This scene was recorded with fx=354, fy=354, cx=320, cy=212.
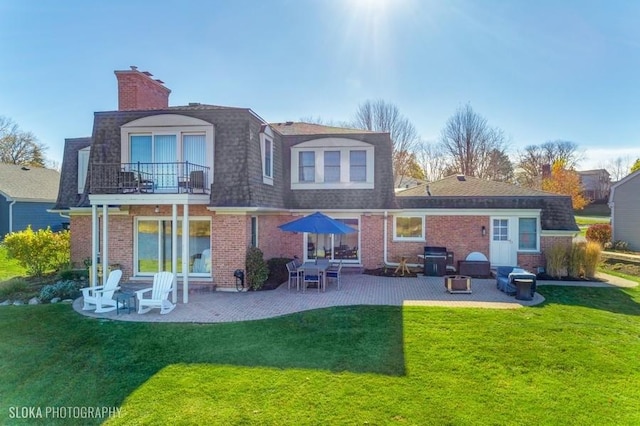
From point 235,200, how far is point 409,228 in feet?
27.5

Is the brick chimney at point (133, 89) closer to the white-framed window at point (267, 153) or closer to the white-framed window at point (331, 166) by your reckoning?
the white-framed window at point (267, 153)

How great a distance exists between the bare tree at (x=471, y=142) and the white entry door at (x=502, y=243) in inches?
1001

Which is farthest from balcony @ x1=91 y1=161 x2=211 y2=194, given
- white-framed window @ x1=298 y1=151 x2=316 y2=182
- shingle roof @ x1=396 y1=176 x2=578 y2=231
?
shingle roof @ x1=396 y1=176 x2=578 y2=231

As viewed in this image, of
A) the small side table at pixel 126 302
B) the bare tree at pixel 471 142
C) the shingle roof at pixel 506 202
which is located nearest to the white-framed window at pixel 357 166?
the shingle roof at pixel 506 202

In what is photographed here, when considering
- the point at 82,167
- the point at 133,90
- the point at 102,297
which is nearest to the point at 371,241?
the point at 102,297

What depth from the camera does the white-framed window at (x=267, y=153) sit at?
13586 mm

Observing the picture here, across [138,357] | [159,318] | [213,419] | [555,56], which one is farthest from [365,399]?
[555,56]

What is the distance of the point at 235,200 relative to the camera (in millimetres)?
11805

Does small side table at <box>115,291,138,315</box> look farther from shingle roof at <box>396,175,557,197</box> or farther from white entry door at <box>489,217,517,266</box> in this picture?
white entry door at <box>489,217,517,266</box>

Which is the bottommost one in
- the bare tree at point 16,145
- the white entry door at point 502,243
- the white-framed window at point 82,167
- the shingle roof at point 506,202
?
the white entry door at point 502,243

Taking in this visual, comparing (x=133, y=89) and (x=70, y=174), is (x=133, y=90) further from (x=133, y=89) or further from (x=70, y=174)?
(x=70, y=174)

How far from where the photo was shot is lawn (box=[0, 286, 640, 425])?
17.0 ft

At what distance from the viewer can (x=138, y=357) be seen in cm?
693

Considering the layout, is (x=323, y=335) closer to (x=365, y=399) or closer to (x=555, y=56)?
(x=365, y=399)
